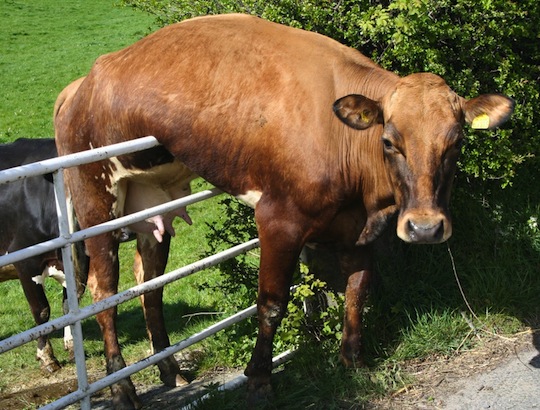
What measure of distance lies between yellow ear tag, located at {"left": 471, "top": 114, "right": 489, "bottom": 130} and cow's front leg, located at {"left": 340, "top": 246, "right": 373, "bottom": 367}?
1043 millimetres

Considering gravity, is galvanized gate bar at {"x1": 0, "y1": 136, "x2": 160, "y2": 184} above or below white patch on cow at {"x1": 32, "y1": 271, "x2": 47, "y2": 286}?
above

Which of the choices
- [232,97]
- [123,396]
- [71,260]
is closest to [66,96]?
[232,97]

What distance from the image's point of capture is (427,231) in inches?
167

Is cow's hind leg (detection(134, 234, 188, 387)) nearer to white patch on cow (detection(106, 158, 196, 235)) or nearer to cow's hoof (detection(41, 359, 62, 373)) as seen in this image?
white patch on cow (detection(106, 158, 196, 235))

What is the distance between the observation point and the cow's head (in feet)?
14.1

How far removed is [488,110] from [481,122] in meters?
0.08

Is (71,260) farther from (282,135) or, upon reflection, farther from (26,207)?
(26,207)

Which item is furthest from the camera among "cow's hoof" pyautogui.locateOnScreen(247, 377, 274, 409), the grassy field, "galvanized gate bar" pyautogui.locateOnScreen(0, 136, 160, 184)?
the grassy field

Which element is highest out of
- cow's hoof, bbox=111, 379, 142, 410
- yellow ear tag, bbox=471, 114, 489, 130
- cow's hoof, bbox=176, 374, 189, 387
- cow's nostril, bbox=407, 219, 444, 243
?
Answer: yellow ear tag, bbox=471, 114, 489, 130

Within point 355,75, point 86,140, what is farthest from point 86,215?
point 355,75

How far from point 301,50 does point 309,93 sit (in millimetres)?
332

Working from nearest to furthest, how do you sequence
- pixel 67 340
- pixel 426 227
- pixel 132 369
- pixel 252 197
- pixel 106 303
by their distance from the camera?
pixel 426 227 → pixel 106 303 → pixel 132 369 → pixel 252 197 → pixel 67 340

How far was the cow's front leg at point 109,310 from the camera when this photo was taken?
5238 millimetres

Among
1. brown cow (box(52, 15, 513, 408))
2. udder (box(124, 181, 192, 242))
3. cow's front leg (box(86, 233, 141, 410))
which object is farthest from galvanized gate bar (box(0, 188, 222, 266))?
cow's front leg (box(86, 233, 141, 410))
